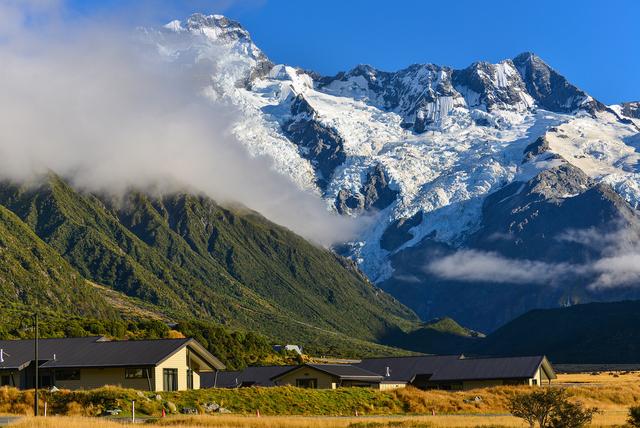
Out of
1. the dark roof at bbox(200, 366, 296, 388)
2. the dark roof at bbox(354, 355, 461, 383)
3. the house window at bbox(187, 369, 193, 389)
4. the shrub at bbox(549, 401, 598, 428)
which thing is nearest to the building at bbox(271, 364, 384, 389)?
the dark roof at bbox(200, 366, 296, 388)

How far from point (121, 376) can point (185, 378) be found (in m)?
6.04

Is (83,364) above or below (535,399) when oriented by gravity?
above

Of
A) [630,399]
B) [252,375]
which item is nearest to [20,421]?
[252,375]

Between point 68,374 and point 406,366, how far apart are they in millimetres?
52554

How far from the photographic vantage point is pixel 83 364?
8056cm

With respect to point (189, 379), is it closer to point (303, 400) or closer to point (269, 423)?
point (303, 400)

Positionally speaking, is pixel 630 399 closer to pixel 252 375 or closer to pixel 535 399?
pixel 252 375

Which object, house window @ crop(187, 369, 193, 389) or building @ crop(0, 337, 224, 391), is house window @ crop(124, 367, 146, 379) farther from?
house window @ crop(187, 369, 193, 389)

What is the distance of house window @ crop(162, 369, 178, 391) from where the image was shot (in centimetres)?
8106

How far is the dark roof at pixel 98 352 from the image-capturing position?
8038 centimetres

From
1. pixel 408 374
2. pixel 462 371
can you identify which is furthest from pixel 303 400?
pixel 408 374

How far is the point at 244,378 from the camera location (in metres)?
109

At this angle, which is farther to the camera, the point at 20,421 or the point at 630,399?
the point at 630,399

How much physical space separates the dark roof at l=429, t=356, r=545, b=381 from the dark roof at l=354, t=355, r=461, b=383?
1887 mm
